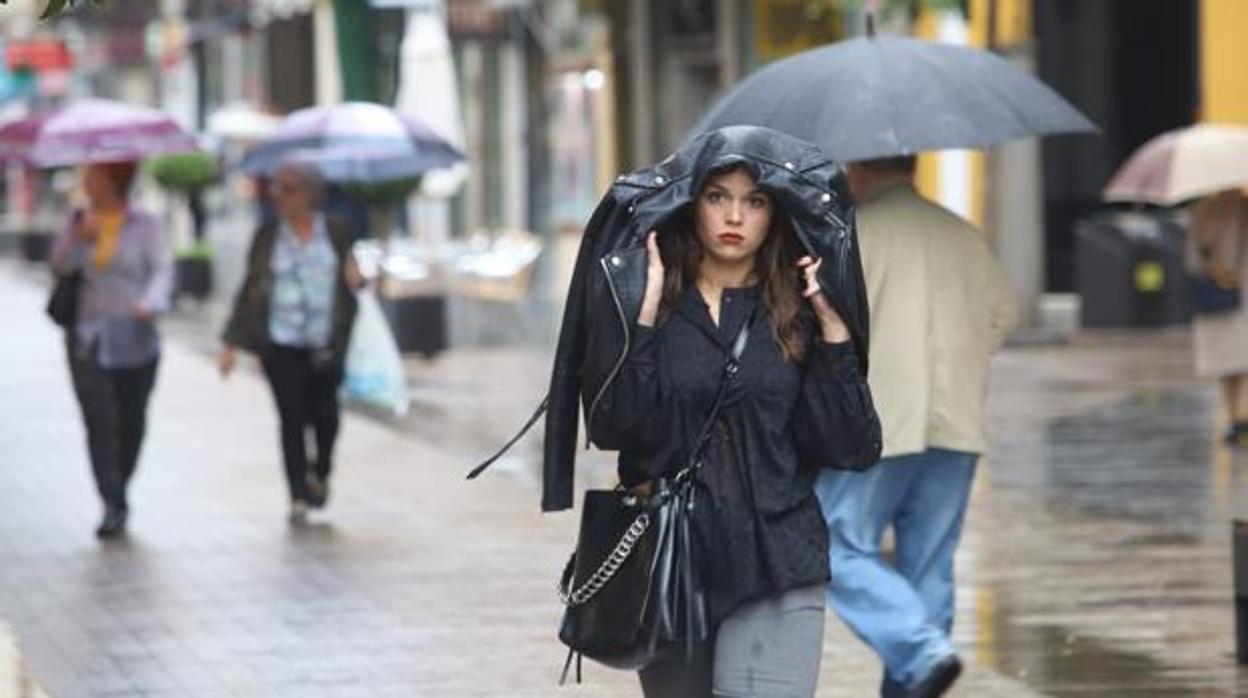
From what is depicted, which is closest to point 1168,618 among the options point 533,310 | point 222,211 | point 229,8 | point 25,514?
point 25,514

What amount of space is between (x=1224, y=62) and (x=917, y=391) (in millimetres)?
19654

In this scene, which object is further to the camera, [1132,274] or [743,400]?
[1132,274]

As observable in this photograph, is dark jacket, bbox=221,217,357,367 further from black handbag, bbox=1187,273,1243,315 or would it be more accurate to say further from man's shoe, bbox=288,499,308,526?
black handbag, bbox=1187,273,1243,315

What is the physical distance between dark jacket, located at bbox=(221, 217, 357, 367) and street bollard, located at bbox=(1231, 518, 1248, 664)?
18.2ft

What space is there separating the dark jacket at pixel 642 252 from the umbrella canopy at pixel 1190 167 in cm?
1211

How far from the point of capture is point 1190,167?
1903 centimetres

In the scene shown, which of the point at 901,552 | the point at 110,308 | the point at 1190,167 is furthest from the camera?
the point at 1190,167

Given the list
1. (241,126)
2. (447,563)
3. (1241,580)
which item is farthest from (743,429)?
(241,126)

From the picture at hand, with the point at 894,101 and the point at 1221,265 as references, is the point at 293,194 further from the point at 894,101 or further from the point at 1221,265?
the point at 1221,265

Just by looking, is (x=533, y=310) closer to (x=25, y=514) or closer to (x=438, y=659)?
(x=25, y=514)

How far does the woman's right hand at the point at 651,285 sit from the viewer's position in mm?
6656

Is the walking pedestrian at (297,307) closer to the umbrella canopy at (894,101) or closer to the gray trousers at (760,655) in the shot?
the umbrella canopy at (894,101)

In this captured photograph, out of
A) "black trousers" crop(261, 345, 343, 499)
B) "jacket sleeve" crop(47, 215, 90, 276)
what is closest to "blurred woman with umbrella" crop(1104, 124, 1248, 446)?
"black trousers" crop(261, 345, 343, 499)

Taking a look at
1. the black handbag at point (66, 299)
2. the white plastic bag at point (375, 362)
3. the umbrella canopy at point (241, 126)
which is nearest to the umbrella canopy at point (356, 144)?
the white plastic bag at point (375, 362)
